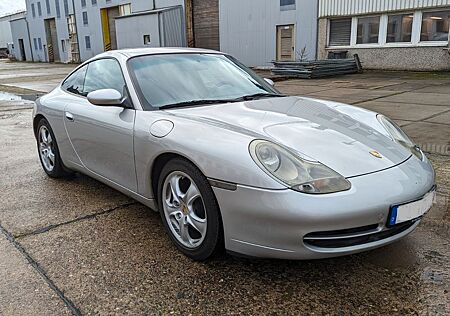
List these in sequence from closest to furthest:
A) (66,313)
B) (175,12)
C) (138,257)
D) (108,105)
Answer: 1. (66,313)
2. (138,257)
3. (108,105)
4. (175,12)

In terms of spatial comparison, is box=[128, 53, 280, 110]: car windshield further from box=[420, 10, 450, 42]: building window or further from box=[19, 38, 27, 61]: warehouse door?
box=[19, 38, 27, 61]: warehouse door

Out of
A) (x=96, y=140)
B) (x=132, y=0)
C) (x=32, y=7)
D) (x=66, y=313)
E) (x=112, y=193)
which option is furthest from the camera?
(x=32, y=7)

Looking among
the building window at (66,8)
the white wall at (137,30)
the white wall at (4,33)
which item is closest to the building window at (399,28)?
the white wall at (137,30)

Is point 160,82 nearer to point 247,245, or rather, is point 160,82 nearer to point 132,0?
point 247,245

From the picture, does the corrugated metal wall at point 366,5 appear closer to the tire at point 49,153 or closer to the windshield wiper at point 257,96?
the windshield wiper at point 257,96

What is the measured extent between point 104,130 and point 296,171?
65.4 inches

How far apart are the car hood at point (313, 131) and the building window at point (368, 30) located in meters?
14.5

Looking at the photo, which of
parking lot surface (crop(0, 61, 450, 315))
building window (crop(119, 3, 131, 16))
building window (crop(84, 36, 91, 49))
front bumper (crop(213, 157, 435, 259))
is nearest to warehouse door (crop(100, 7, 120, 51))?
building window (crop(119, 3, 131, 16))

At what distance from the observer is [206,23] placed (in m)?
22.4

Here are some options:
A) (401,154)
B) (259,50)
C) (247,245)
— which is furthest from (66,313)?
(259,50)

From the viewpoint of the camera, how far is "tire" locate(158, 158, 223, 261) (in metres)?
2.33

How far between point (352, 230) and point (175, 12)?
75.0 ft

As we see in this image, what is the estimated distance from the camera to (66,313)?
211 cm

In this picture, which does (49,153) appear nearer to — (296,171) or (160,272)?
(160,272)
